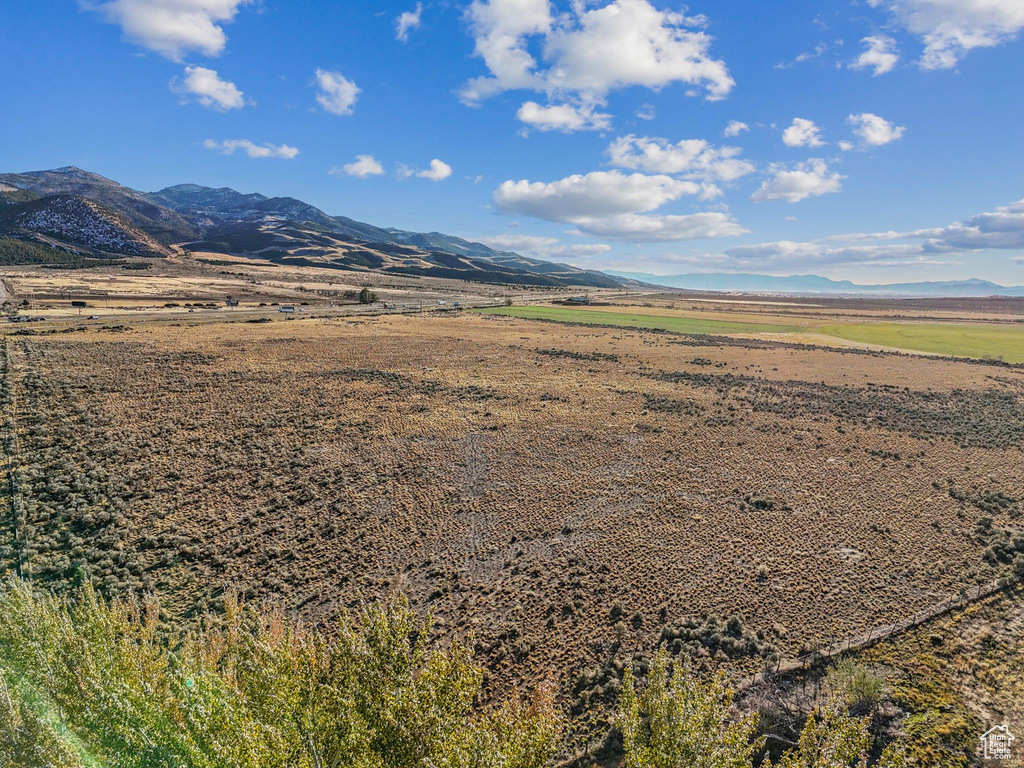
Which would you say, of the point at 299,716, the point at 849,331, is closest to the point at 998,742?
the point at 299,716

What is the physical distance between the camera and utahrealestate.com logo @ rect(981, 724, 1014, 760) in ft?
37.6

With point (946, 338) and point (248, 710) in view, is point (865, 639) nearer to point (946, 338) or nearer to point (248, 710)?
point (248, 710)

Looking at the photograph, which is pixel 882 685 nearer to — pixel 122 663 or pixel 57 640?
pixel 122 663

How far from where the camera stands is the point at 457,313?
397 feet

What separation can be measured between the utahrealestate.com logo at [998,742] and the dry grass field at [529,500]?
13.3ft

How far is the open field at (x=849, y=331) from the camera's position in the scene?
83.5 meters

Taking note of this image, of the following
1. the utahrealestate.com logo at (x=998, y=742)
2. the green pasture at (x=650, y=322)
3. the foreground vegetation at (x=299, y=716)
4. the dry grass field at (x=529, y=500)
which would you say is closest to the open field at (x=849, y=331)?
the green pasture at (x=650, y=322)

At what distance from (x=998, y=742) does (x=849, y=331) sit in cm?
11980

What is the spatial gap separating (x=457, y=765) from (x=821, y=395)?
178ft

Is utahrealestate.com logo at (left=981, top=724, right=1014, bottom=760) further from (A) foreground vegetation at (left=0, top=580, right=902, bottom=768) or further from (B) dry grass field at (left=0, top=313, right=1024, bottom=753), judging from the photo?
(A) foreground vegetation at (left=0, top=580, right=902, bottom=768)

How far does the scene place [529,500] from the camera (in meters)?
25.2

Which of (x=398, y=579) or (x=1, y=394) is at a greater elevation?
(x=1, y=394)

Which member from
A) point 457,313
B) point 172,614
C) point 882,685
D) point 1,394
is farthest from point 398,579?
point 457,313

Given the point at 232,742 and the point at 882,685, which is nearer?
the point at 232,742
